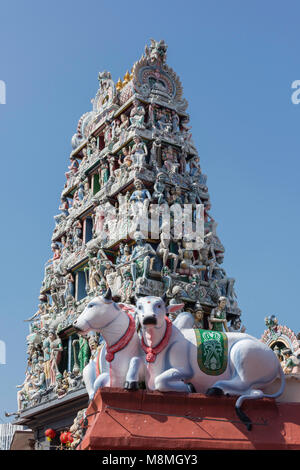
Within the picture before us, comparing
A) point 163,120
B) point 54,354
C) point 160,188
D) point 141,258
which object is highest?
point 163,120

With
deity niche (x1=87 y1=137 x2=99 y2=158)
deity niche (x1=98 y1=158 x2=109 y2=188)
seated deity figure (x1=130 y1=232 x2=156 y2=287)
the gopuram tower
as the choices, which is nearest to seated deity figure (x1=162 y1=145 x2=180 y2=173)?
the gopuram tower

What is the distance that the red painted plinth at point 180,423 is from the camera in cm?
725

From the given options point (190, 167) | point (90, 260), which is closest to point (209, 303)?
point (90, 260)

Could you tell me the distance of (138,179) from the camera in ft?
72.9

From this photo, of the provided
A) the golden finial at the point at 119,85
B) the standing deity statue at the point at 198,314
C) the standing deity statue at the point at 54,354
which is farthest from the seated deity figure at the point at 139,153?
the standing deity statue at the point at 54,354

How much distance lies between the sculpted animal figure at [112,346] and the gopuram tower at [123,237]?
1107 centimetres

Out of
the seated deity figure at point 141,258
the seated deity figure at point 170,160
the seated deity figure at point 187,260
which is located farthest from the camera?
the seated deity figure at point 170,160

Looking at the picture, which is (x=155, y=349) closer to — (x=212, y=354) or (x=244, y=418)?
(x=212, y=354)

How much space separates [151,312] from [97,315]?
804 millimetres

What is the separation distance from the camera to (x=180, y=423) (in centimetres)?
747

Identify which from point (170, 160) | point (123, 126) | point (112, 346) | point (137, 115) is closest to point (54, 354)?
point (170, 160)

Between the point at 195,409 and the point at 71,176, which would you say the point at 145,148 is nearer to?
the point at 71,176

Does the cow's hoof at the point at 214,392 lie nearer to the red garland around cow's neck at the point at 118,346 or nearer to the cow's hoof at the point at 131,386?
the cow's hoof at the point at 131,386

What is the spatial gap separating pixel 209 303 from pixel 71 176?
32.3ft
